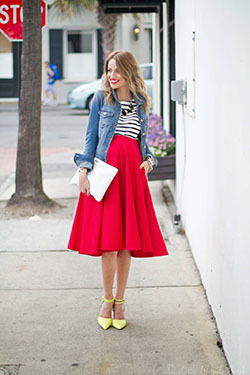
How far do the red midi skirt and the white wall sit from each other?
45 centimetres

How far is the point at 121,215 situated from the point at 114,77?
88 centimetres

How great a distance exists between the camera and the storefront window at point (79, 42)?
30.0 m

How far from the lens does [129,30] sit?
30.0m

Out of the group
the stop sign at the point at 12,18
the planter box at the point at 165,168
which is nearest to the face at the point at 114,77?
the planter box at the point at 165,168

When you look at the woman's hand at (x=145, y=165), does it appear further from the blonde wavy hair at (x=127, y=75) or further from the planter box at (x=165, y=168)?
the planter box at (x=165, y=168)

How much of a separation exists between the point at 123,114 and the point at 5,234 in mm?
3042

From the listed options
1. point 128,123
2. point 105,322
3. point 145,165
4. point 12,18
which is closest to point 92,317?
point 105,322

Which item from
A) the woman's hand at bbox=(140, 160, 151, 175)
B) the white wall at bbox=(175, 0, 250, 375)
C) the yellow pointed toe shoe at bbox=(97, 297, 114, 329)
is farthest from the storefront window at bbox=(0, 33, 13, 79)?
→ the yellow pointed toe shoe at bbox=(97, 297, 114, 329)

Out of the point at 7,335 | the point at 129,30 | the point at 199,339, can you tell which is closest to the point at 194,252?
the point at 199,339

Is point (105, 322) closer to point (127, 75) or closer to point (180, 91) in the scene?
point (127, 75)

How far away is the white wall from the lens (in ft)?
10.9

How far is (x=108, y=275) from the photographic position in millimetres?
4508

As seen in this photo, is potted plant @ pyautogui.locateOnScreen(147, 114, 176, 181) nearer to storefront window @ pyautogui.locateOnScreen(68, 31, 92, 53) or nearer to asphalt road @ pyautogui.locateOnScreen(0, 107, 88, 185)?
asphalt road @ pyautogui.locateOnScreen(0, 107, 88, 185)

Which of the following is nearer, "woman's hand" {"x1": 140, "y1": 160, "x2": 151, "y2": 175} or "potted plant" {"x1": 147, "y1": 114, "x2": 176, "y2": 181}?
"woman's hand" {"x1": 140, "y1": 160, "x2": 151, "y2": 175}
